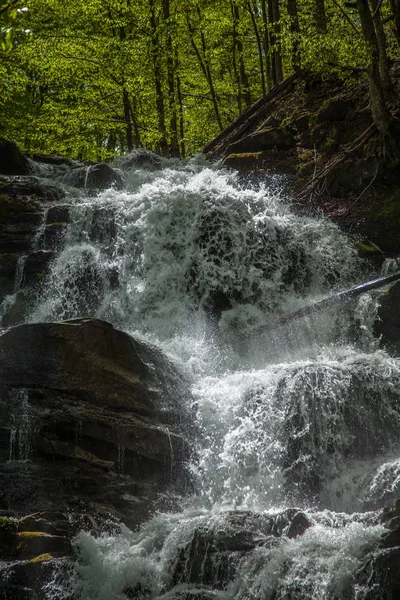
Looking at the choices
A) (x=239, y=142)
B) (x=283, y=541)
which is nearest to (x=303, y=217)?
(x=239, y=142)

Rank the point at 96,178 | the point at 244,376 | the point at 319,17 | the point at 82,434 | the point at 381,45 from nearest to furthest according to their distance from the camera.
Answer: the point at 82,434, the point at 244,376, the point at 381,45, the point at 319,17, the point at 96,178

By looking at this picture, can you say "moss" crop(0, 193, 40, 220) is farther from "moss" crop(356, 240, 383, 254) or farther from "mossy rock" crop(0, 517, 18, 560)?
"mossy rock" crop(0, 517, 18, 560)

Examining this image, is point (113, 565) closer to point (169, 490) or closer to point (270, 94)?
point (169, 490)

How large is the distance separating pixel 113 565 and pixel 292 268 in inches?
279

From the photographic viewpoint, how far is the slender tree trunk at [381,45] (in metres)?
10.8

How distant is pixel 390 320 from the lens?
9.22m

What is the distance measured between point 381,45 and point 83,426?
9.00 m

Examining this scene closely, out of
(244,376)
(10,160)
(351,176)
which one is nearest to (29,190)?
(10,160)

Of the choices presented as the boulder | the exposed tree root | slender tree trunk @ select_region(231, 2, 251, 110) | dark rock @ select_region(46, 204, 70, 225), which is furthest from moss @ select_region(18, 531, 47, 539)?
slender tree trunk @ select_region(231, 2, 251, 110)

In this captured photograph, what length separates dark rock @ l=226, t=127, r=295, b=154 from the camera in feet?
46.9

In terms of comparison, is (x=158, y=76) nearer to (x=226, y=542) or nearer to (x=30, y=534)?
(x=30, y=534)

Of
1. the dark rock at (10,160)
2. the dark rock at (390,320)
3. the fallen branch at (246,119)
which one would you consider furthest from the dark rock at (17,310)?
the fallen branch at (246,119)

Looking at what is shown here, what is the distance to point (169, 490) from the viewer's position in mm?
7289

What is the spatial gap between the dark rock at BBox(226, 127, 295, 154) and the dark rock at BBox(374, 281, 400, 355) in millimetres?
6140
